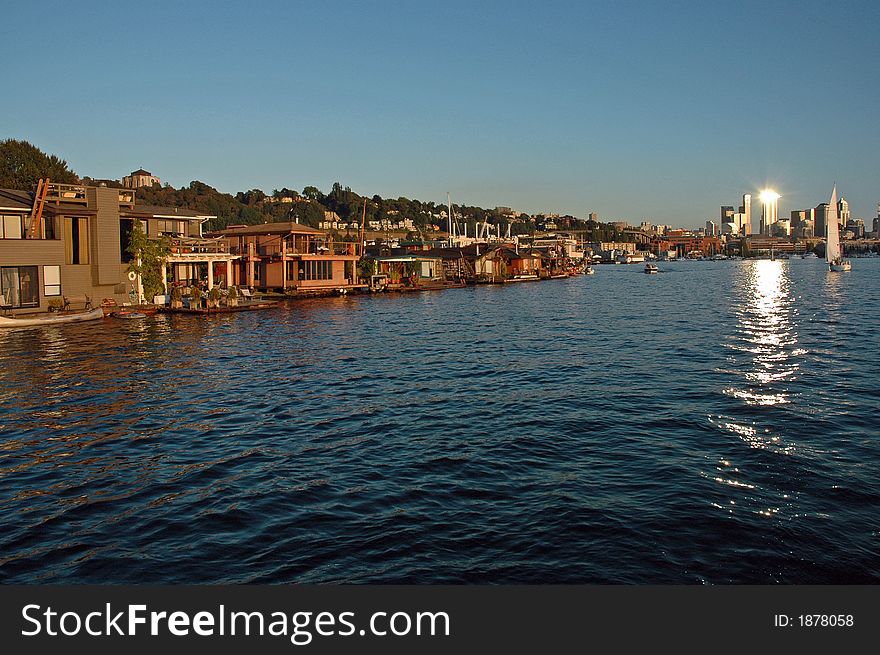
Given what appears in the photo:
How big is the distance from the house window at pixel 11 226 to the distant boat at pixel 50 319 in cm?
686

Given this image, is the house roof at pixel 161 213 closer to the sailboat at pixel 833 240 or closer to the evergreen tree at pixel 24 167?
the evergreen tree at pixel 24 167

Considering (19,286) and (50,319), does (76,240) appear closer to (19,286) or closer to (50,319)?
(19,286)

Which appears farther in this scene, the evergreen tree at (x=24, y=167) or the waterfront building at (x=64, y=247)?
the evergreen tree at (x=24, y=167)

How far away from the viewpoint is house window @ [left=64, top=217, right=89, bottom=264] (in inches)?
2106

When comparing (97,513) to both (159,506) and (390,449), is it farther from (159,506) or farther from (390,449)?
(390,449)

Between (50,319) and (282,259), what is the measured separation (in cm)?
3479

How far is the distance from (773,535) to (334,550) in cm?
854

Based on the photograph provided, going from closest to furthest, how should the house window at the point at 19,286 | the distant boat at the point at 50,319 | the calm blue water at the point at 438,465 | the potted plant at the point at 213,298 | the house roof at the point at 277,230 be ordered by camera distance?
the calm blue water at the point at 438,465, the distant boat at the point at 50,319, the house window at the point at 19,286, the potted plant at the point at 213,298, the house roof at the point at 277,230

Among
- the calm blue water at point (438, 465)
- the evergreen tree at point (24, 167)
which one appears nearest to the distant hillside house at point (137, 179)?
the evergreen tree at point (24, 167)

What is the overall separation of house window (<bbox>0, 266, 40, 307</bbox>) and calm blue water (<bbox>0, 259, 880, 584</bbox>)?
13112 millimetres

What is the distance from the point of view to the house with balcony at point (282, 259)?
8100cm

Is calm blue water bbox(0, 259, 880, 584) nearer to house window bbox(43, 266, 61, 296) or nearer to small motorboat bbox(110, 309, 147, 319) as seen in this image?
house window bbox(43, 266, 61, 296)

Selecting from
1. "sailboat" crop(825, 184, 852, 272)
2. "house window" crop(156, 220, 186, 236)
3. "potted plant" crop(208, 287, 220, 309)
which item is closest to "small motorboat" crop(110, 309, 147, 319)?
"potted plant" crop(208, 287, 220, 309)

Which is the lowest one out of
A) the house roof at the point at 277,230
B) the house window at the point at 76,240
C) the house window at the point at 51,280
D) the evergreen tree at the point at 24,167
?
Result: the house window at the point at 51,280
